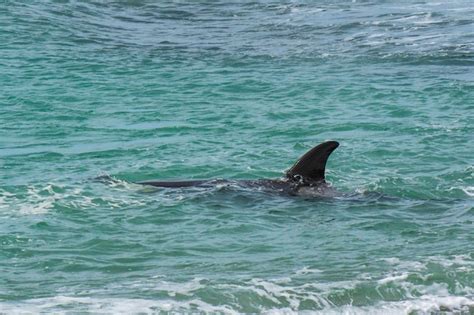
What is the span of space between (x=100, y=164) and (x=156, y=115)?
4.30 m

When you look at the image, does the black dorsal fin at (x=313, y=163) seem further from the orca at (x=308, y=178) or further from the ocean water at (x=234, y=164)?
the ocean water at (x=234, y=164)

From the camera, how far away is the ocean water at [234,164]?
34.3ft

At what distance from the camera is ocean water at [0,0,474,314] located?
34.3 feet

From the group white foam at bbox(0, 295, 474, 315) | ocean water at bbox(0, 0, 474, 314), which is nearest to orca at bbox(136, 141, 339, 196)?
ocean water at bbox(0, 0, 474, 314)

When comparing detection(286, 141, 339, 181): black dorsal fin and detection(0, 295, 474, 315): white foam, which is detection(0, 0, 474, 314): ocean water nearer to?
detection(0, 295, 474, 315): white foam

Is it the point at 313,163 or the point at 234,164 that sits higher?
the point at 313,163

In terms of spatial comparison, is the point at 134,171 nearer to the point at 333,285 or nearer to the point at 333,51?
the point at 333,285

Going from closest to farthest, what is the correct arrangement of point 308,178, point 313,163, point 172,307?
point 172,307, point 313,163, point 308,178

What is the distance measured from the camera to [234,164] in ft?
53.5

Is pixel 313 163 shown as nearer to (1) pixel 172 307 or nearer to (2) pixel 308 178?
(2) pixel 308 178

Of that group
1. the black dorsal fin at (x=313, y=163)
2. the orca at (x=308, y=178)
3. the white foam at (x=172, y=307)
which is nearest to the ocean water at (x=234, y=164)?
the white foam at (x=172, y=307)

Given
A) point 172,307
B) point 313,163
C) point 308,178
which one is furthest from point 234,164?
point 172,307

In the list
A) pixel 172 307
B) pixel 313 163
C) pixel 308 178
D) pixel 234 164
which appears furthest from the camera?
pixel 234 164

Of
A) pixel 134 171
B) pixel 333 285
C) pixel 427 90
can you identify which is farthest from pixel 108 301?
pixel 427 90
